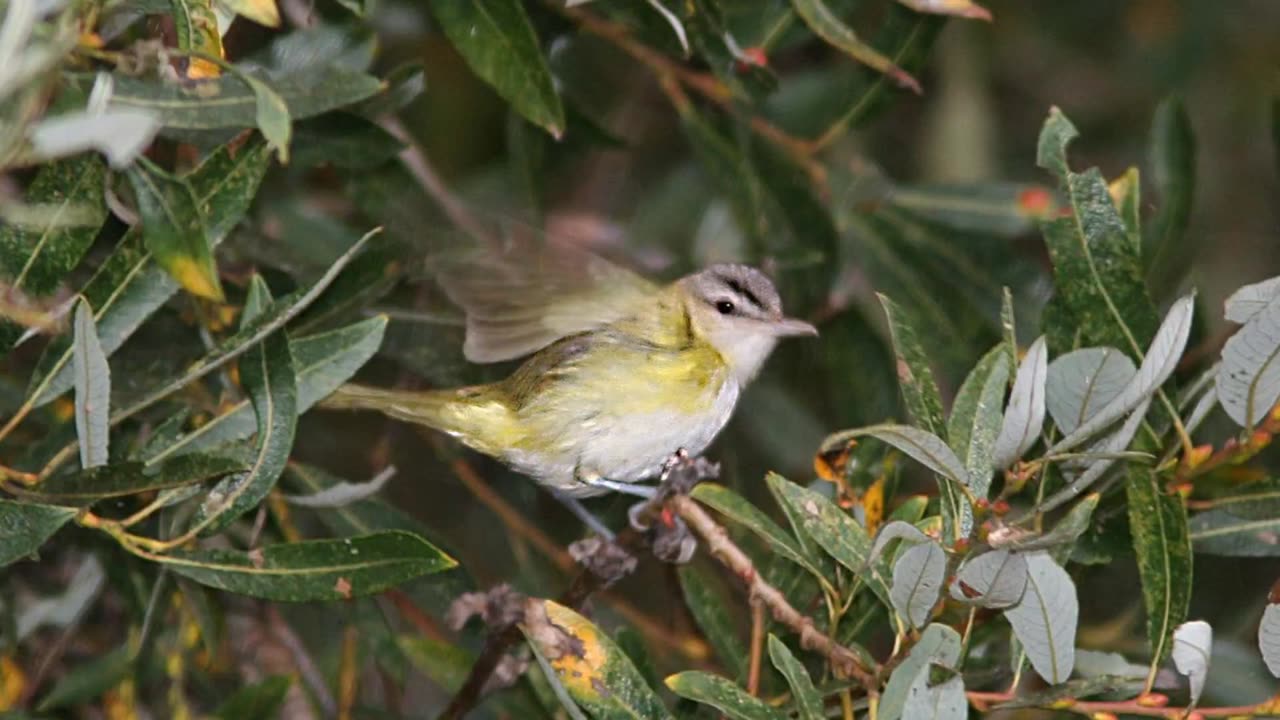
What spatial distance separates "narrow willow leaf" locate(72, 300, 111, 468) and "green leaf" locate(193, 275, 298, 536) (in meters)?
0.20

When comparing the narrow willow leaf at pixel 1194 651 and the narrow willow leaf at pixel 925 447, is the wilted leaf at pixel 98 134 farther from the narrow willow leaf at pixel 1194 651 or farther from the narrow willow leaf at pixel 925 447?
the narrow willow leaf at pixel 1194 651

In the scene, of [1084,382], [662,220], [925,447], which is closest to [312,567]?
[925,447]

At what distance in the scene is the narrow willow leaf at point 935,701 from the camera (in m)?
2.14

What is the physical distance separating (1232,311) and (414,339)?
5.52 ft

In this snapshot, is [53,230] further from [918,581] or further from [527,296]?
[918,581]

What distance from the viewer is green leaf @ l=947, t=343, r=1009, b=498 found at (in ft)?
7.55

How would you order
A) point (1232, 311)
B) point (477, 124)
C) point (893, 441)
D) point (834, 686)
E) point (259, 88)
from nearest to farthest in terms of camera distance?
point (259, 88) < point (893, 441) < point (1232, 311) < point (834, 686) < point (477, 124)

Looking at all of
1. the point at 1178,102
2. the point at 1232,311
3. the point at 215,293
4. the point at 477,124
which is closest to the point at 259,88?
the point at 215,293

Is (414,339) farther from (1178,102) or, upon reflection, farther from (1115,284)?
(1178,102)

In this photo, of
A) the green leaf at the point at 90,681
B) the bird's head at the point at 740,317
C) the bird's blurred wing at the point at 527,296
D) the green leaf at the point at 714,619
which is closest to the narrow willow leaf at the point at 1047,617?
the green leaf at the point at 714,619

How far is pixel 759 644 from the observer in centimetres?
260

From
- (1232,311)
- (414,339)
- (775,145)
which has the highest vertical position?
(1232,311)

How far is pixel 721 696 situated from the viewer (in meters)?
2.31

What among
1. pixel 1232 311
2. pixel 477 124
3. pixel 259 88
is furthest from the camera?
pixel 477 124
